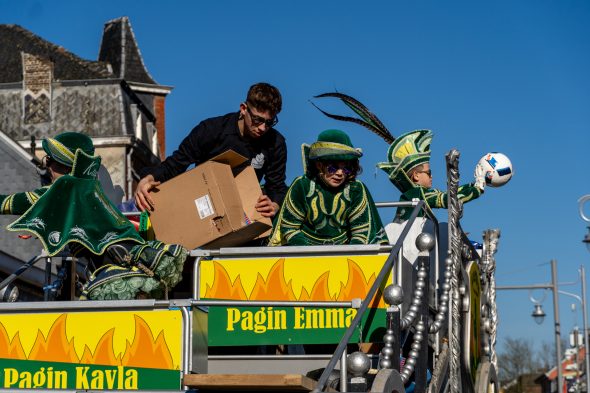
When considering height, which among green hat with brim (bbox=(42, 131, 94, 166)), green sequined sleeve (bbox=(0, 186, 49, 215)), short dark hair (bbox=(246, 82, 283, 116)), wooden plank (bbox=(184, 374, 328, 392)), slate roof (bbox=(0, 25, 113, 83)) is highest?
slate roof (bbox=(0, 25, 113, 83))

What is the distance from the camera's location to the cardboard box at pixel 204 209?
8.79 metres

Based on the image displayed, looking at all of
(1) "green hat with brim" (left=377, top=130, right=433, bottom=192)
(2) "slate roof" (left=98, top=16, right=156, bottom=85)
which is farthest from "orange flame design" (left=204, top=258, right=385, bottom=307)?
(2) "slate roof" (left=98, top=16, right=156, bottom=85)

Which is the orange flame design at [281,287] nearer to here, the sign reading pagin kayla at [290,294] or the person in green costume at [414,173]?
the sign reading pagin kayla at [290,294]

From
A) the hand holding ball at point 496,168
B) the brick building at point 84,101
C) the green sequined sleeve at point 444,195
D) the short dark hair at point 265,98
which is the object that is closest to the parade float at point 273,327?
the green sequined sleeve at point 444,195

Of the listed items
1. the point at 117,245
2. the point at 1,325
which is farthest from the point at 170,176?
the point at 1,325

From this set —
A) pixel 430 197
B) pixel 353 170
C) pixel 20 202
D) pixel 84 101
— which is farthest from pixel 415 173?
pixel 84 101

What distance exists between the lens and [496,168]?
11.0 m

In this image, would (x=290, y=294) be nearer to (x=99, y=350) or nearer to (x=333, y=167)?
(x=333, y=167)

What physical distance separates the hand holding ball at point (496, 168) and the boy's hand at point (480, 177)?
2 cm

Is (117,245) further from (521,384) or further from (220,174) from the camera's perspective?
(521,384)

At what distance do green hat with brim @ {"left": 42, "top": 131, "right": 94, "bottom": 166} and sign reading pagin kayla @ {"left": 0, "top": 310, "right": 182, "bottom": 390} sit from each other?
1.49 meters

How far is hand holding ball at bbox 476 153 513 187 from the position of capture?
1095 cm

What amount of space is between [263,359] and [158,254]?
1017 millimetres

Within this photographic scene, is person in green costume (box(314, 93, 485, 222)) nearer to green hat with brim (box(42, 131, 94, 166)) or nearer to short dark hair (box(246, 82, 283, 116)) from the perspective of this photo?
short dark hair (box(246, 82, 283, 116))
